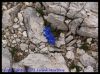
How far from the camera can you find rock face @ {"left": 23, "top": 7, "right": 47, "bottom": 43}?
6.50 meters

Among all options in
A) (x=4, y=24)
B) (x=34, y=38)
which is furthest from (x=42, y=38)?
(x=4, y=24)

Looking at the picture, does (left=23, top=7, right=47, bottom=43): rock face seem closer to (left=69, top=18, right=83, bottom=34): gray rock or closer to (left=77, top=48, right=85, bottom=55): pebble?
(left=69, top=18, right=83, bottom=34): gray rock

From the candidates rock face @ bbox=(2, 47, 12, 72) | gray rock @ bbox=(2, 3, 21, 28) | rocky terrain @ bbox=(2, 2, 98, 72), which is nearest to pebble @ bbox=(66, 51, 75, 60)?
rocky terrain @ bbox=(2, 2, 98, 72)

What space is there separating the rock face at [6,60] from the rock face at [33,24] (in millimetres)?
658

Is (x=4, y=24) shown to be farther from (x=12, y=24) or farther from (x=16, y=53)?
(x=16, y=53)

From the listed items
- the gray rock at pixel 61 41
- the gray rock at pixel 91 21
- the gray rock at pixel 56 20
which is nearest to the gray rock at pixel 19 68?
the gray rock at pixel 61 41

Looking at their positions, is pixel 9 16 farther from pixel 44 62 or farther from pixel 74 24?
pixel 74 24

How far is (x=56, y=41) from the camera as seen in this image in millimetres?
6500

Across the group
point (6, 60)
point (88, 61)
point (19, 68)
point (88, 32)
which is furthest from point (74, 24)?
point (6, 60)

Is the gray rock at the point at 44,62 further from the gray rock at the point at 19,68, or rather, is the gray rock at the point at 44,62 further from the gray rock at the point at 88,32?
the gray rock at the point at 88,32

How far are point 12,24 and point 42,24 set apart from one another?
2.45 feet

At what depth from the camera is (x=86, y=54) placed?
20.7 feet

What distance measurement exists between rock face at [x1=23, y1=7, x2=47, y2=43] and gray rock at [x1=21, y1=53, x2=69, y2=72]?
41 cm

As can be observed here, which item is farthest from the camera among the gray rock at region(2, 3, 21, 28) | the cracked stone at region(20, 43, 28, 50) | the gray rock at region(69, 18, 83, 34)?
the gray rock at region(2, 3, 21, 28)
